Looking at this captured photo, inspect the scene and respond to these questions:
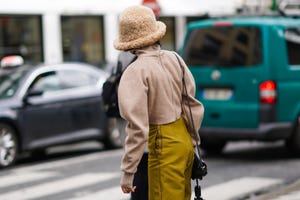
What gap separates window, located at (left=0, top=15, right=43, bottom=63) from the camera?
942 inches

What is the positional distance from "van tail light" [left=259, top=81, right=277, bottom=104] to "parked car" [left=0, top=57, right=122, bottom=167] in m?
3.14

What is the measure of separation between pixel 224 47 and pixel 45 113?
2726mm

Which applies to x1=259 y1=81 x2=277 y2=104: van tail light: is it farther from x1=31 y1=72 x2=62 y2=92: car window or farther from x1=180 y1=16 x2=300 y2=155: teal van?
x1=31 y1=72 x2=62 y2=92: car window

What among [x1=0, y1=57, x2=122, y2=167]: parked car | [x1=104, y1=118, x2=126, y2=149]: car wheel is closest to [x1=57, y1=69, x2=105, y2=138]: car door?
[x1=0, y1=57, x2=122, y2=167]: parked car

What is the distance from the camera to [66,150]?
14438 millimetres

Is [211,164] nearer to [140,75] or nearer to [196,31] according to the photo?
[196,31]

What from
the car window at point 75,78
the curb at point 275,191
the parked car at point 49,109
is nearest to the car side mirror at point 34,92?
the parked car at point 49,109

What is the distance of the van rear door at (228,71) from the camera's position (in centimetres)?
1139

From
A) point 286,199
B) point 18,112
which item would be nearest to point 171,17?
point 18,112

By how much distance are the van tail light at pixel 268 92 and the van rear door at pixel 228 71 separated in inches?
2.5

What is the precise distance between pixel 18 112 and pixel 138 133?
7550 millimetres

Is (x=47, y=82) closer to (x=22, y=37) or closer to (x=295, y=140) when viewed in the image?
(x=295, y=140)

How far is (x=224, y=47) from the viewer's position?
464 inches

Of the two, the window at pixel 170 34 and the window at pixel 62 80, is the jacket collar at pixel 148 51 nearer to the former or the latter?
the window at pixel 62 80
